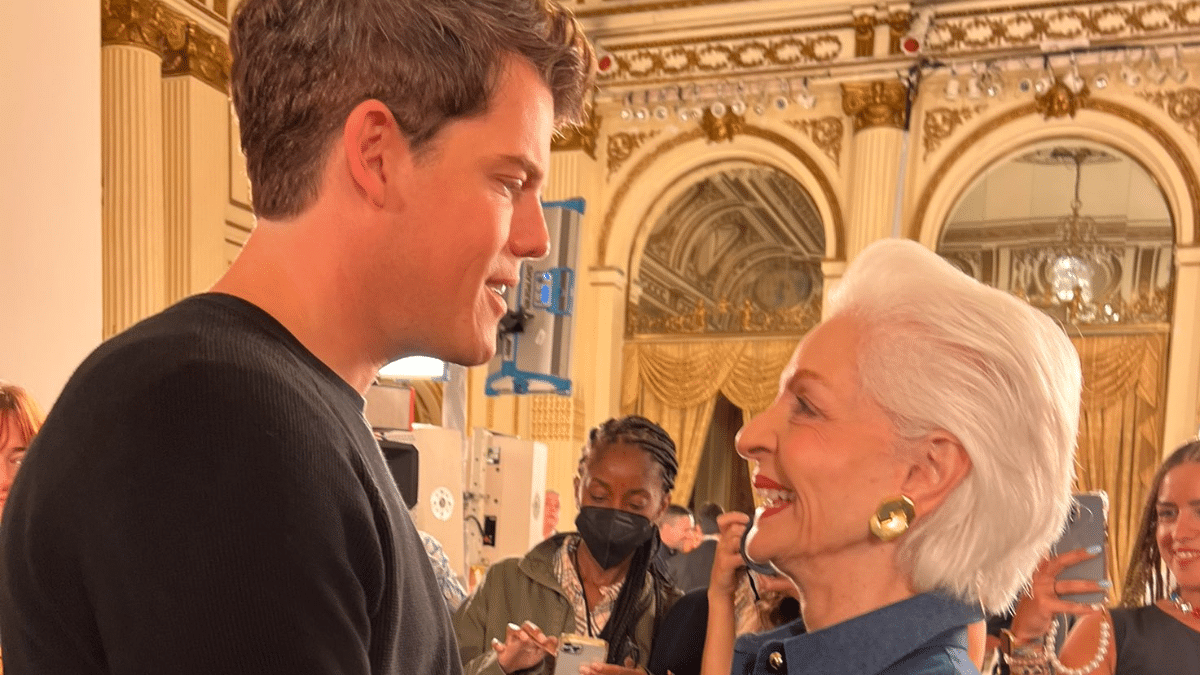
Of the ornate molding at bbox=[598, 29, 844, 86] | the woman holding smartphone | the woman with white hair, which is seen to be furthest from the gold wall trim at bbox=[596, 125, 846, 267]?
the woman with white hair

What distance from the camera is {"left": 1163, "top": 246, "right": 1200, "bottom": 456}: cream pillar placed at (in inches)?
349

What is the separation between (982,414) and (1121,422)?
9.45 m

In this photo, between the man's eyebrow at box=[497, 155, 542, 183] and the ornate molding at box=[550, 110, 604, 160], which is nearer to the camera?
the man's eyebrow at box=[497, 155, 542, 183]

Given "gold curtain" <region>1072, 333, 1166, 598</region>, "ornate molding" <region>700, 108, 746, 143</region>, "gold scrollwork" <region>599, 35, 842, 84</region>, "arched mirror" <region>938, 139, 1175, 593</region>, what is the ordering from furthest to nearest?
1. "ornate molding" <region>700, 108, 746, 143</region>
2. "gold scrollwork" <region>599, 35, 842, 84</region>
3. "arched mirror" <region>938, 139, 1175, 593</region>
4. "gold curtain" <region>1072, 333, 1166, 598</region>

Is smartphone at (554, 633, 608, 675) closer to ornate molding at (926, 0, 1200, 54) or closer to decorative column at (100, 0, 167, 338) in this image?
decorative column at (100, 0, 167, 338)

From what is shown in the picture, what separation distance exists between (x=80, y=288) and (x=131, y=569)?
7.61 feet

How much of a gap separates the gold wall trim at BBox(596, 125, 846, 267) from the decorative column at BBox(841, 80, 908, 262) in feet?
0.73

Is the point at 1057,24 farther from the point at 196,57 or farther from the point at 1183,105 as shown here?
the point at 196,57

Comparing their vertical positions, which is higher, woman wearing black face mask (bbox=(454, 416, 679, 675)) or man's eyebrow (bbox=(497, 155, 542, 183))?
man's eyebrow (bbox=(497, 155, 542, 183))

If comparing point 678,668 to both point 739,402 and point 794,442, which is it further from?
point 739,402

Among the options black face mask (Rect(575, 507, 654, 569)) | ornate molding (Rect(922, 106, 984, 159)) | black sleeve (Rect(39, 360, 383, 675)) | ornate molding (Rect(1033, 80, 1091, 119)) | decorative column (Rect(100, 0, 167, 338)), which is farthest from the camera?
ornate molding (Rect(922, 106, 984, 159))

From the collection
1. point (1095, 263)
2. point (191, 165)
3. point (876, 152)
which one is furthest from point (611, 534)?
point (1095, 263)

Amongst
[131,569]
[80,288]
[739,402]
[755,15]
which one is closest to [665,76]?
[755,15]

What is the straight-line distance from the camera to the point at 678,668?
2.48 meters
